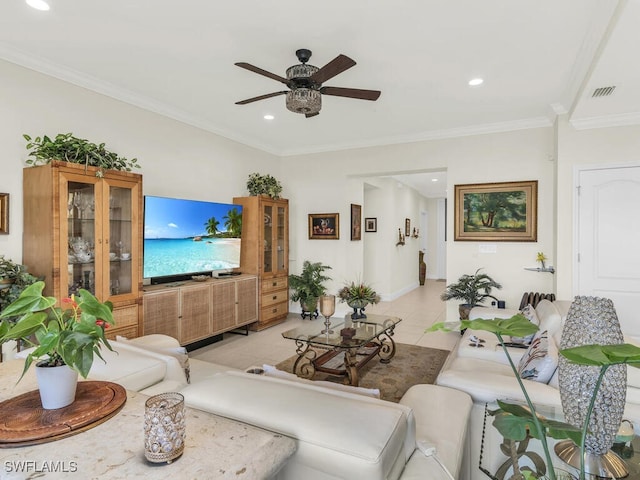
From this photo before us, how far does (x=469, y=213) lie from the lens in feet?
16.6

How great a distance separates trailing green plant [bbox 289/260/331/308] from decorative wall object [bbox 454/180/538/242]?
2.18 m

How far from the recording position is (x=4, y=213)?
2938mm

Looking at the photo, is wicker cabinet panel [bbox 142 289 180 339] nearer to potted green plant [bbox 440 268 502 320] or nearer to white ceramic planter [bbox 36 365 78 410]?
white ceramic planter [bbox 36 365 78 410]

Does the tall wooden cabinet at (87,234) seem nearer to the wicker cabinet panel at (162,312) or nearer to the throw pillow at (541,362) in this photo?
the wicker cabinet panel at (162,312)

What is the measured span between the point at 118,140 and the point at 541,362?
4.16 metres

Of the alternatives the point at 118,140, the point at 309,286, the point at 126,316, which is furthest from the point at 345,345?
the point at 118,140

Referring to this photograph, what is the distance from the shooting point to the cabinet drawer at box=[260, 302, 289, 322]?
5.23m

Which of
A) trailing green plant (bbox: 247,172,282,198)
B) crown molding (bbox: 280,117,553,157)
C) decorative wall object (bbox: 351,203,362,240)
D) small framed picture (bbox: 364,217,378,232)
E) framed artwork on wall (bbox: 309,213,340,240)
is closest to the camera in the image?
crown molding (bbox: 280,117,553,157)

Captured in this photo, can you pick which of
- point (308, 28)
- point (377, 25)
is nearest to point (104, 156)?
point (308, 28)

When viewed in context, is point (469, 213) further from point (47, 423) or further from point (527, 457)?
point (47, 423)

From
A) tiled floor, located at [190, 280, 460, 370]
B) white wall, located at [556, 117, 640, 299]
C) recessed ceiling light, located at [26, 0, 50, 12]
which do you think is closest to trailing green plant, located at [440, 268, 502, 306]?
tiled floor, located at [190, 280, 460, 370]

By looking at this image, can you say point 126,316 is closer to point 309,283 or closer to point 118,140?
point 118,140

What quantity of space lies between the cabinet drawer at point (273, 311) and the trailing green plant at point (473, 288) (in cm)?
237

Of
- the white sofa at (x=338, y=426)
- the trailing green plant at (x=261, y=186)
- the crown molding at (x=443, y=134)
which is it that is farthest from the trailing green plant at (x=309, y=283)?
the white sofa at (x=338, y=426)
